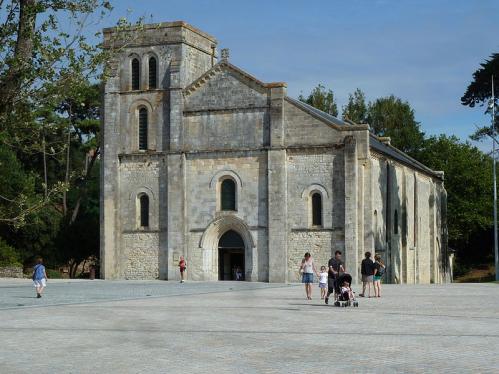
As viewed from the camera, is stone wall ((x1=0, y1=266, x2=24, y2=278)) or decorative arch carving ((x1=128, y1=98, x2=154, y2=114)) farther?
stone wall ((x1=0, y1=266, x2=24, y2=278))

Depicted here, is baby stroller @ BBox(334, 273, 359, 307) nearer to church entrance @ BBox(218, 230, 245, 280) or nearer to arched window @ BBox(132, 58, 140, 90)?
church entrance @ BBox(218, 230, 245, 280)

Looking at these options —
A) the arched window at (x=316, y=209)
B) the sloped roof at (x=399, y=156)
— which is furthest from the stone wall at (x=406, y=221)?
the arched window at (x=316, y=209)

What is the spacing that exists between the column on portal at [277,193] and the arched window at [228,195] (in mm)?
2497

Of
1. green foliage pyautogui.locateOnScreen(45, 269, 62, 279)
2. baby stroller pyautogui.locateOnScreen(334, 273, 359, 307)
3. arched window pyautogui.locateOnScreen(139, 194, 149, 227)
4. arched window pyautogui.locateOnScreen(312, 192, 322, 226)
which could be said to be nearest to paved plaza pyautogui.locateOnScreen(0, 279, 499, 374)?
baby stroller pyautogui.locateOnScreen(334, 273, 359, 307)

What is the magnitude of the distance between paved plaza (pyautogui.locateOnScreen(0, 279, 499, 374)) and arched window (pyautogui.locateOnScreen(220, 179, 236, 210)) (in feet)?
68.3

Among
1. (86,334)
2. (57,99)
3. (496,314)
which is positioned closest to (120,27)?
(57,99)

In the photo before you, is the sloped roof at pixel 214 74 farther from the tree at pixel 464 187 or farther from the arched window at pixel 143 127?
the tree at pixel 464 187

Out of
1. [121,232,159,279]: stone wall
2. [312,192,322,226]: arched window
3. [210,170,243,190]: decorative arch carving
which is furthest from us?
[121,232,159,279]: stone wall

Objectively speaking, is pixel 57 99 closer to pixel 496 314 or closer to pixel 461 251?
pixel 496 314

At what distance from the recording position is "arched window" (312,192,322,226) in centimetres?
4816

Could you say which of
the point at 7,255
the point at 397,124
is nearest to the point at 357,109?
the point at 397,124

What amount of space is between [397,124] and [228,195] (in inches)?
1556

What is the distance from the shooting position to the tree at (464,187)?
256 ft

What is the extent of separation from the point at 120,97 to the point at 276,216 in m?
12.0
